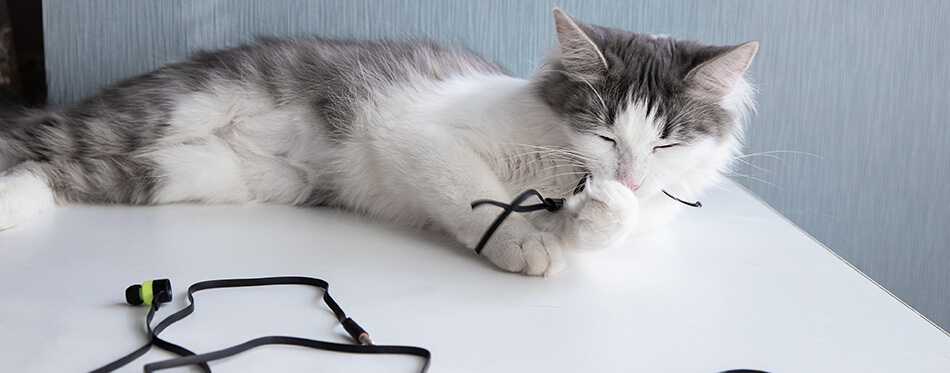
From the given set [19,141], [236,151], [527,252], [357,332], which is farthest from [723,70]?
[19,141]

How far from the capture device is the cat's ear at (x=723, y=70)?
1.18 m

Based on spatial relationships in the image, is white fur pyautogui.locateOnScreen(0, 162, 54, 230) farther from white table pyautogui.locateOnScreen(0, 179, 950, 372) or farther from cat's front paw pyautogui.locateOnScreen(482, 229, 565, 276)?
cat's front paw pyautogui.locateOnScreen(482, 229, 565, 276)

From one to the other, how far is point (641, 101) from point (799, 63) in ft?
3.29

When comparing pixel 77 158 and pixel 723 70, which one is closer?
pixel 723 70

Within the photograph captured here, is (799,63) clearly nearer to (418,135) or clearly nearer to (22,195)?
(418,135)

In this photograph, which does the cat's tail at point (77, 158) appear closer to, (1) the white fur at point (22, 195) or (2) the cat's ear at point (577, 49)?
(1) the white fur at point (22, 195)

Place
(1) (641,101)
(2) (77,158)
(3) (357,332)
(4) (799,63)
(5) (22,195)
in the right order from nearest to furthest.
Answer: (3) (357,332) → (1) (641,101) → (5) (22,195) → (2) (77,158) → (4) (799,63)

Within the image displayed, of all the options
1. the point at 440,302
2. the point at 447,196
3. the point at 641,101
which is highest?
the point at 641,101

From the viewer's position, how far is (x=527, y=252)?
117cm

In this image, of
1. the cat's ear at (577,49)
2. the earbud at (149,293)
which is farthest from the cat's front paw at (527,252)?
the earbud at (149,293)

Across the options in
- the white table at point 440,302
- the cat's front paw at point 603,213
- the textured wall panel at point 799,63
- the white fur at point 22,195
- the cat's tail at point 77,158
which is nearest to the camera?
the white table at point 440,302

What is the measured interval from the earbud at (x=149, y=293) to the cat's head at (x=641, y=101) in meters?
0.70

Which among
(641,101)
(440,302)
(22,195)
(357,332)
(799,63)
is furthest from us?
(799,63)

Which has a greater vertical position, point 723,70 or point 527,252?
point 723,70
